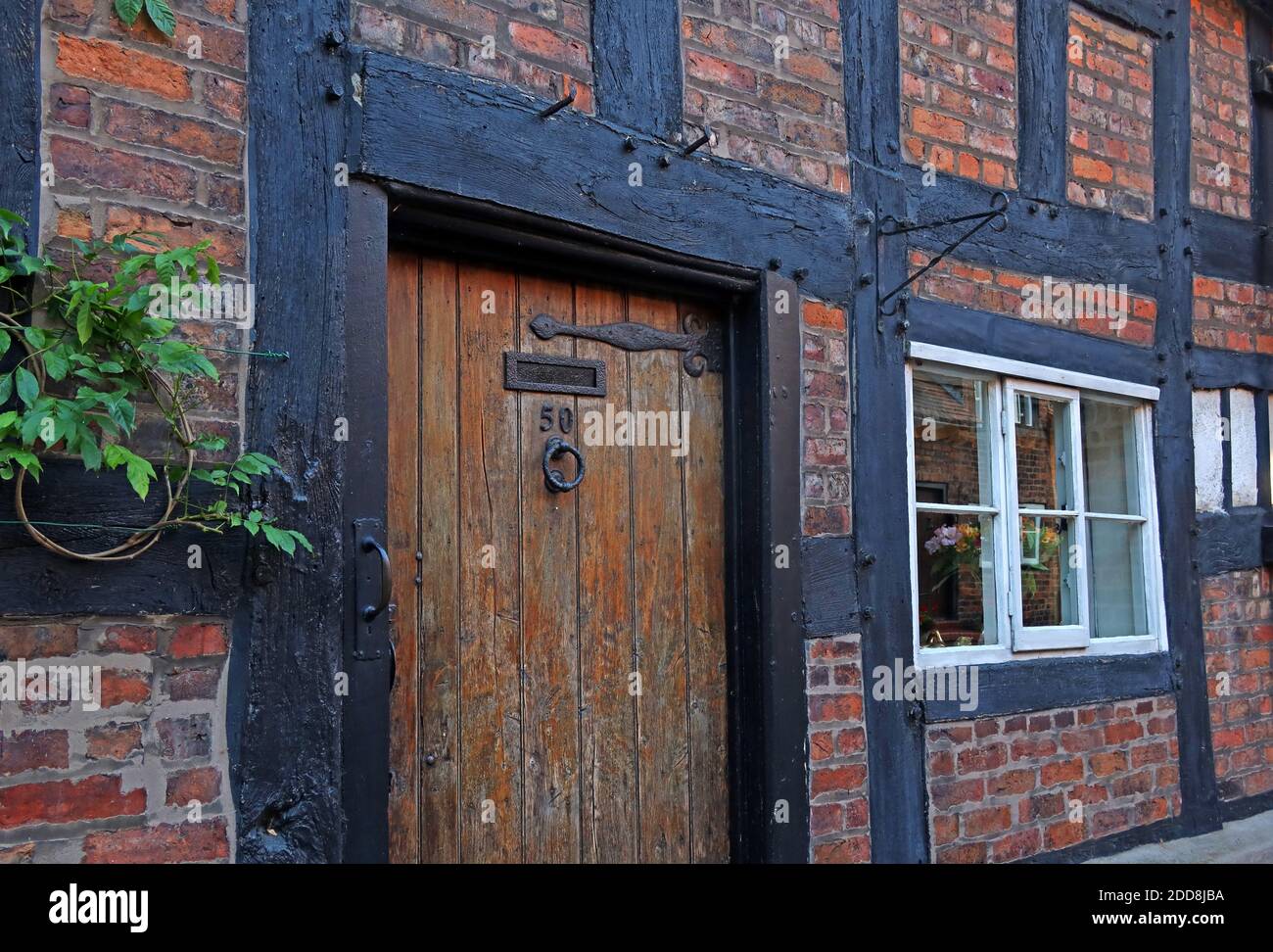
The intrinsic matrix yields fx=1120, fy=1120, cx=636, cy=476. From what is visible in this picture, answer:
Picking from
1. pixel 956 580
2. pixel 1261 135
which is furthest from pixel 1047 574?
pixel 1261 135

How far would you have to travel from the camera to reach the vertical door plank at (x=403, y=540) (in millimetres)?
2938

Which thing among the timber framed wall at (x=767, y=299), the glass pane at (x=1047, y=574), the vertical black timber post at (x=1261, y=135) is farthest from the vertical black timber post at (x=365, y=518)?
the vertical black timber post at (x=1261, y=135)

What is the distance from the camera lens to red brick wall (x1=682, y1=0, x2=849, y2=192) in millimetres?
3594

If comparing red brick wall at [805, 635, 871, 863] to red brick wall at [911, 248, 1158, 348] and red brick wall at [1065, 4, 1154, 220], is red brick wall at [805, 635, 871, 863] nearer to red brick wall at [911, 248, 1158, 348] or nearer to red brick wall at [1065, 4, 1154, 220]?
red brick wall at [911, 248, 1158, 348]

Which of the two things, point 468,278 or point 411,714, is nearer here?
point 411,714

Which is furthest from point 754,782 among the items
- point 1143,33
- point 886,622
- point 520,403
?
point 1143,33

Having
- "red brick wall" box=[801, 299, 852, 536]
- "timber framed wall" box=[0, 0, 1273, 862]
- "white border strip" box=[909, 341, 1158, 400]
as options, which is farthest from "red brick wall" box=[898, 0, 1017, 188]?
"red brick wall" box=[801, 299, 852, 536]

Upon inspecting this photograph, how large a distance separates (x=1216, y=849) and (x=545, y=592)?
3450 millimetres

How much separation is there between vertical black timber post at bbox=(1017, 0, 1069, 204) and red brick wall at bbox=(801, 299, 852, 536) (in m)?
1.44

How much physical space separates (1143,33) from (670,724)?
415 cm

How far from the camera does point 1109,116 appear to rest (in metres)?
5.17

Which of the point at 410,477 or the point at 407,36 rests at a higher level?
the point at 407,36
